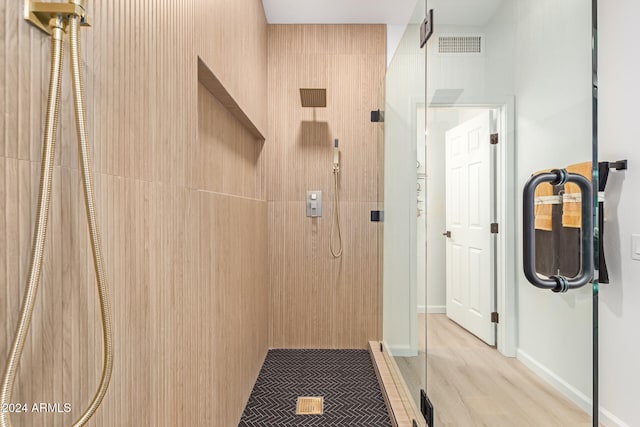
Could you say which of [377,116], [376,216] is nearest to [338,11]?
[377,116]

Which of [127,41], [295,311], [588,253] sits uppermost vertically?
[127,41]

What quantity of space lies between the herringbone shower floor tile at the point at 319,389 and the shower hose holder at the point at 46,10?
2.02 m

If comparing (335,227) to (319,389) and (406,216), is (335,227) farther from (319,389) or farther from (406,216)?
(319,389)

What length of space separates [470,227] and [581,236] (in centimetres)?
51

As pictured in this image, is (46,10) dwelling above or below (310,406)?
above

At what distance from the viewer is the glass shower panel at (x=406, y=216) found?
1807 millimetres

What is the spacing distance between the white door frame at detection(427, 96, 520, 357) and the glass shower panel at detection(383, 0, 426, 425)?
23.5 inches

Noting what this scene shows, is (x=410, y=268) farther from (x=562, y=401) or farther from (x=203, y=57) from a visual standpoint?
(x=203, y=57)

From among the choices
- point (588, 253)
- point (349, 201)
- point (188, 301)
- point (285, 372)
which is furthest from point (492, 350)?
point (349, 201)

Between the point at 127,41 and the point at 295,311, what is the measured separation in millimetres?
2534

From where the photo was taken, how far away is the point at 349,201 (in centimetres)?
305

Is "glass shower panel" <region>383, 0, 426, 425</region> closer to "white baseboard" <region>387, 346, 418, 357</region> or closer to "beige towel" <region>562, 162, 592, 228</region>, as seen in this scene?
A: "white baseboard" <region>387, 346, 418, 357</region>

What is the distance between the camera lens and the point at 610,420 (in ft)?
4.64

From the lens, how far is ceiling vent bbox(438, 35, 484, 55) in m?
1.26
